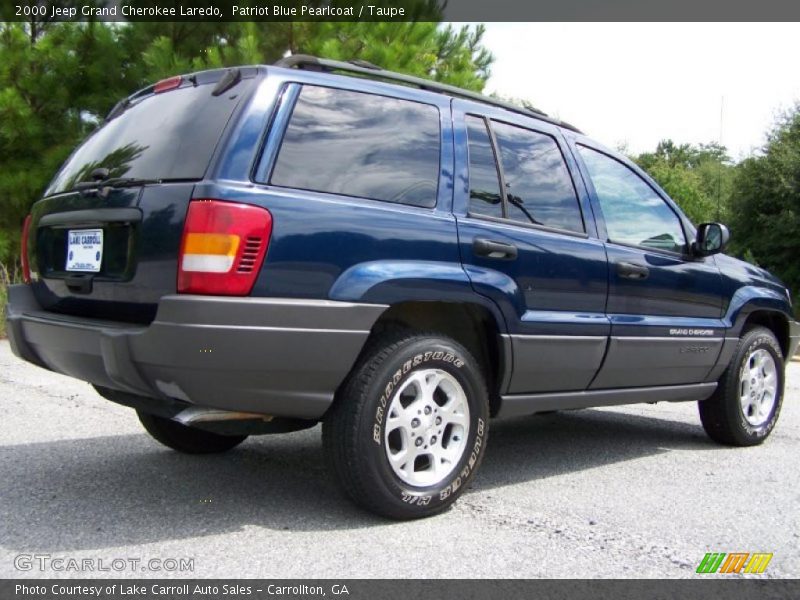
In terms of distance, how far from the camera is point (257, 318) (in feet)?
9.77

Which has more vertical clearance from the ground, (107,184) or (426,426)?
(107,184)

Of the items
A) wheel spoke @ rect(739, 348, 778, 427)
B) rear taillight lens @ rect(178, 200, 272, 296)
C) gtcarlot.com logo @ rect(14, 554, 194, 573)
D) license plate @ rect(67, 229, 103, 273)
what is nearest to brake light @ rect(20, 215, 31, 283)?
license plate @ rect(67, 229, 103, 273)

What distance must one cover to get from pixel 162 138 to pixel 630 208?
2.61 meters

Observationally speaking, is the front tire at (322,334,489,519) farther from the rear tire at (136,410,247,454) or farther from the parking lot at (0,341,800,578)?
the rear tire at (136,410,247,454)

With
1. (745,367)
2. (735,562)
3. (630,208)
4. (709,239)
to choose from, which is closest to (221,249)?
(735,562)

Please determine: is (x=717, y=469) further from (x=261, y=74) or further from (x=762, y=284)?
(x=261, y=74)

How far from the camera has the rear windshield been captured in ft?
10.5

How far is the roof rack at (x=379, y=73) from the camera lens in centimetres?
351

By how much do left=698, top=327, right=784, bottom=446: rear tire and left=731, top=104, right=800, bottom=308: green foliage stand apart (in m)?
18.1

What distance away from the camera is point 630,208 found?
15.4 feet

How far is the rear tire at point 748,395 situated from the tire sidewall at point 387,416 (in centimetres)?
218

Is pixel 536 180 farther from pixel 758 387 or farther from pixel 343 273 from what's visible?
pixel 758 387
